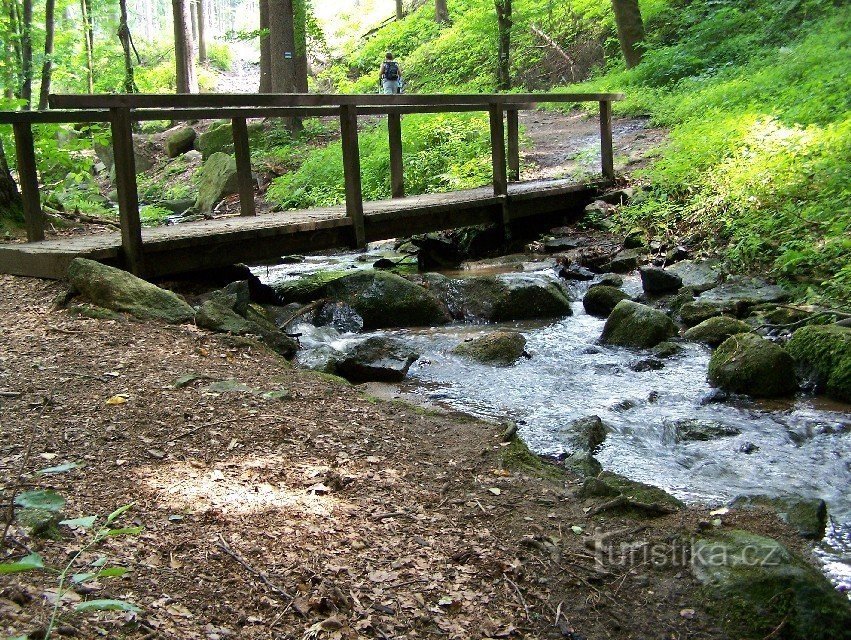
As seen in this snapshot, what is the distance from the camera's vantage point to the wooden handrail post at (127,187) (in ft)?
21.7

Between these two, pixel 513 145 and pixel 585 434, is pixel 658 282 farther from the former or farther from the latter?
pixel 513 145

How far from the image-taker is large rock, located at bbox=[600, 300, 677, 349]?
764 cm

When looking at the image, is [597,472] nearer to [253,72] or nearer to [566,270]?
[566,270]

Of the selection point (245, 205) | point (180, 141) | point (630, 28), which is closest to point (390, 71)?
point (630, 28)

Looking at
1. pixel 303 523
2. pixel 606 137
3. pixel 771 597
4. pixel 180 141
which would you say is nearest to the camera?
pixel 771 597

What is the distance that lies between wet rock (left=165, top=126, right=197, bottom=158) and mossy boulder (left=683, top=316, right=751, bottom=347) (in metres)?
18.8

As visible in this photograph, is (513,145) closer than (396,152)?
No

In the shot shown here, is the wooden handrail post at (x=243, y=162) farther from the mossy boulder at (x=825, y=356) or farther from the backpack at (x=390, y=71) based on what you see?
the backpack at (x=390, y=71)

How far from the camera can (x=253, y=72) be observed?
46.7m

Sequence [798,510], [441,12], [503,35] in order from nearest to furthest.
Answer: [798,510], [503,35], [441,12]

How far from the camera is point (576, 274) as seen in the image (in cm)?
1012

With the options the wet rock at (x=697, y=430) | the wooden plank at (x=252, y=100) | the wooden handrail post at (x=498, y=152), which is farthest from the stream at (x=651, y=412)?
the wooden handrail post at (x=498, y=152)

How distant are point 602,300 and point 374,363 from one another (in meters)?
3.18

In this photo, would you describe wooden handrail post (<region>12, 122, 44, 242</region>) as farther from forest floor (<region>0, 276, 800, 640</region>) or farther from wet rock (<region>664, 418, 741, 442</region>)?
wet rock (<region>664, 418, 741, 442</region>)
